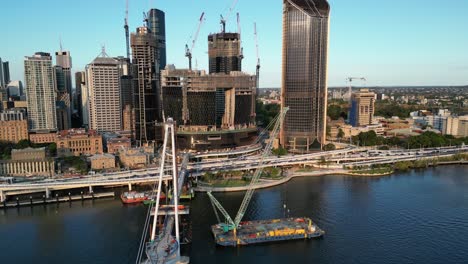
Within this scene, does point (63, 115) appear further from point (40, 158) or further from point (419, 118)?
point (419, 118)

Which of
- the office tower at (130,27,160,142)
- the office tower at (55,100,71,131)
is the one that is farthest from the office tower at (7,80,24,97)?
the office tower at (130,27,160,142)

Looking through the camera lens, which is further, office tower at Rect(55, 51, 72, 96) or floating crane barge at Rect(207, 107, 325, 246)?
office tower at Rect(55, 51, 72, 96)

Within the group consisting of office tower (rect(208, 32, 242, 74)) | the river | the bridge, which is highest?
office tower (rect(208, 32, 242, 74))

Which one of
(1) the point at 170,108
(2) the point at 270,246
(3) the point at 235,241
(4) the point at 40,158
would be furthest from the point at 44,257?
(1) the point at 170,108

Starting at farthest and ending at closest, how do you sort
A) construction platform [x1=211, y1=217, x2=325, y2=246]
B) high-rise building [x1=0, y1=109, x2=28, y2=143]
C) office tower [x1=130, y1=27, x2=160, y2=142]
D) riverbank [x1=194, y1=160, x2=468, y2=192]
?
office tower [x1=130, y1=27, x2=160, y2=142], high-rise building [x1=0, y1=109, x2=28, y2=143], riverbank [x1=194, y1=160, x2=468, y2=192], construction platform [x1=211, y1=217, x2=325, y2=246]

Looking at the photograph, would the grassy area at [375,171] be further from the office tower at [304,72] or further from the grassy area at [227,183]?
the grassy area at [227,183]

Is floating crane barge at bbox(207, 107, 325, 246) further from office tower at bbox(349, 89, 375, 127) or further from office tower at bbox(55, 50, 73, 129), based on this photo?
office tower at bbox(55, 50, 73, 129)

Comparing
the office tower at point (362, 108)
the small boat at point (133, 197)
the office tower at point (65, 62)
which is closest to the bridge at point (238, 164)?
the small boat at point (133, 197)
